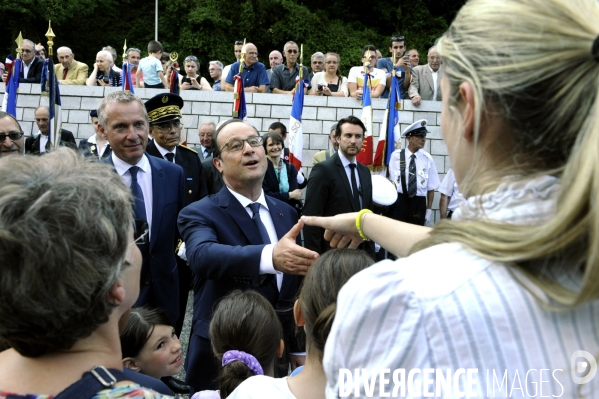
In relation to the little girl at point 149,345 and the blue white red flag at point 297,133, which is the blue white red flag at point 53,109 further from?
the little girl at point 149,345

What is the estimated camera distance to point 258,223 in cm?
369

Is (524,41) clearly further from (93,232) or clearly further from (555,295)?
(93,232)

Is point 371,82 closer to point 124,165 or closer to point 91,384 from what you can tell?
point 124,165

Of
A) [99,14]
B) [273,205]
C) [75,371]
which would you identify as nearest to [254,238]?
[273,205]

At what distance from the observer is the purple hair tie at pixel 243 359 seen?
109 inches

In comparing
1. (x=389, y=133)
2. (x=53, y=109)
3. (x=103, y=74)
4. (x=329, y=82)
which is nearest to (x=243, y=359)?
(x=53, y=109)

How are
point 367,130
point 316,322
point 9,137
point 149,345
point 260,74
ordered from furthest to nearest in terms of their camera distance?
1. point 260,74
2. point 367,130
3. point 9,137
4. point 149,345
5. point 316,322

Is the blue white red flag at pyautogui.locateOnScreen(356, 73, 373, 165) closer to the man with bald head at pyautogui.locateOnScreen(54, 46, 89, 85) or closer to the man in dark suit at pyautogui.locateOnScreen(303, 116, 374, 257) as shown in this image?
the man in dark suit at pyautogui.locateOnScreen(303, 116, 374, 257)

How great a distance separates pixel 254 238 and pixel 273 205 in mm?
354

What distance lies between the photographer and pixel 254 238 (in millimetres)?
3600

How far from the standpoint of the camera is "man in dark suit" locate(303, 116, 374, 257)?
283 inches

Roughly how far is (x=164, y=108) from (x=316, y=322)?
457cm

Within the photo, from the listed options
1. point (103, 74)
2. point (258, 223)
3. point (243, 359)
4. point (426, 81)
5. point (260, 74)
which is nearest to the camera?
point (243, 359)

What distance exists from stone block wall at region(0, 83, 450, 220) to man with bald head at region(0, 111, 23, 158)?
8.16 m
